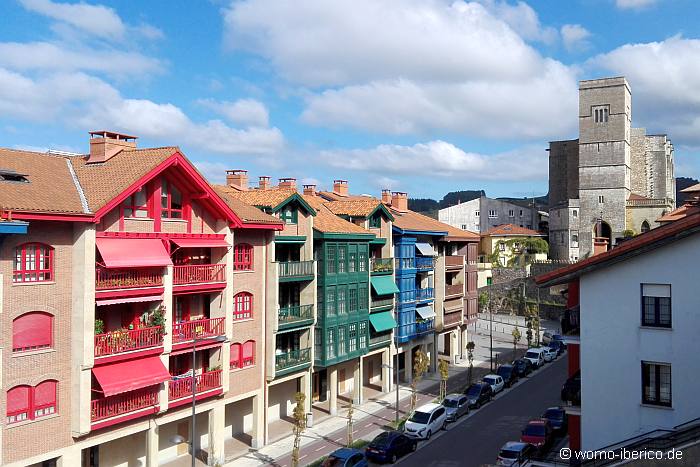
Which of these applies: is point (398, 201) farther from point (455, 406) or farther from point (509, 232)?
point (509, 232)

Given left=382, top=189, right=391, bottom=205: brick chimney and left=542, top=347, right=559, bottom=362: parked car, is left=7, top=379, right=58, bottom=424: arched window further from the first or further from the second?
left=542, top=347, right=559, bottom=362: parked car

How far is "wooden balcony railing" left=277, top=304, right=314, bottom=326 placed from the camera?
4222 cm

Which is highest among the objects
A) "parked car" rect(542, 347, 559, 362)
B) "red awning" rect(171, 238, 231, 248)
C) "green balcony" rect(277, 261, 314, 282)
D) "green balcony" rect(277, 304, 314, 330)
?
"red awning" rect(171, 238, 231, 248)

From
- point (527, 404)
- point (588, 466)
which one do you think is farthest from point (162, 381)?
point (527, 404)

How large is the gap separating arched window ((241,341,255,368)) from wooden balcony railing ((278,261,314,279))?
4.64 metres

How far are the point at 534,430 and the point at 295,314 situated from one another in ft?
52.6

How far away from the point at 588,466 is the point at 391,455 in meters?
15.7

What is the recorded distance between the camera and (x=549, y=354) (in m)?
68.9

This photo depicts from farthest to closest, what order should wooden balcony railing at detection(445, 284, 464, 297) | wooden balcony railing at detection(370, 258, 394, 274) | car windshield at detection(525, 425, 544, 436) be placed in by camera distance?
wooden balcony railing at detection(445, 284, 464, 297) → wooden balcony railing at detection(370, 258, 394, 274) → car windshield at detection(525, 425, 544, 436)

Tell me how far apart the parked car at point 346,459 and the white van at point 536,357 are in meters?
34.1

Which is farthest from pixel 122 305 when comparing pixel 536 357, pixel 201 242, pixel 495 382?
pixel 536 357

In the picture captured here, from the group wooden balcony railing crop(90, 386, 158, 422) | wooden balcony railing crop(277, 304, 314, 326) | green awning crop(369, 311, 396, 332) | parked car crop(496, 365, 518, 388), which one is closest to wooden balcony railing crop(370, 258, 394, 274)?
green awning crop(369, 311, 396, 332)

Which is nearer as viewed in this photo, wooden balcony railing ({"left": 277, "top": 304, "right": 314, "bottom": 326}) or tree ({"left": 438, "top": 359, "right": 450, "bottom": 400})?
wooden balcony railing ({"left": 277, "top": 304, "right": 314, "bottom": 326})

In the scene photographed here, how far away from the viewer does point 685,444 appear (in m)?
19.6
